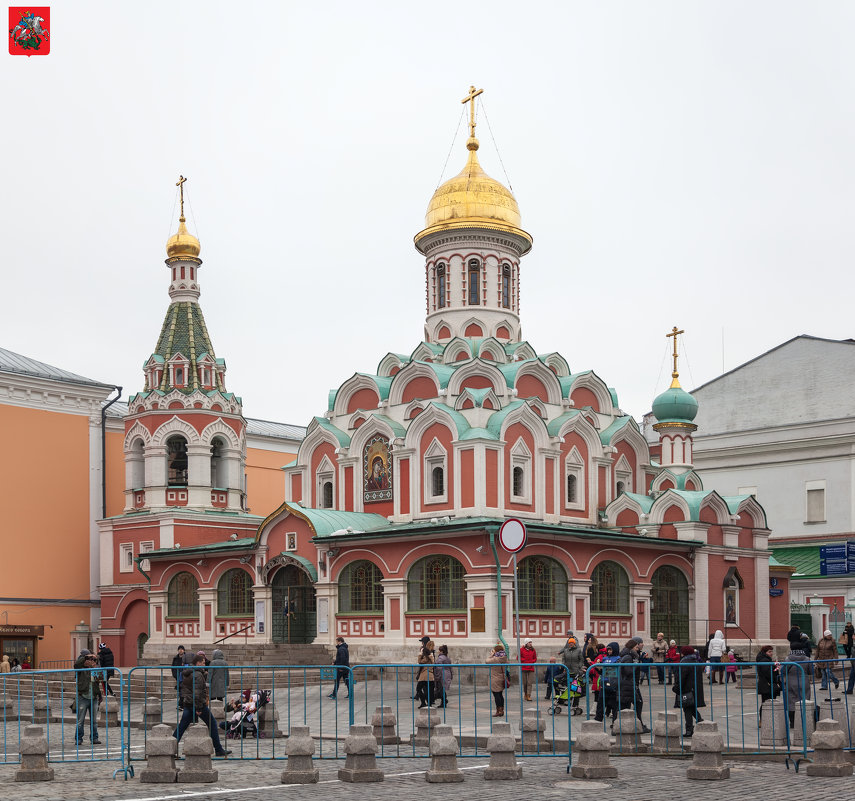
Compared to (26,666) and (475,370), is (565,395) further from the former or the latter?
(26,666)

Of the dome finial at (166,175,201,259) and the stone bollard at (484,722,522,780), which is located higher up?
the dome finial at (166,175,201,259)

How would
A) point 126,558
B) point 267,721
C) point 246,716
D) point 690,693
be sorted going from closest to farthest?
point 690,693 < point 246,716 < point 267,721 < point 126,558

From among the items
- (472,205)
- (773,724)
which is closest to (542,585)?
(472,205)

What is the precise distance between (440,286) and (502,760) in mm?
24914

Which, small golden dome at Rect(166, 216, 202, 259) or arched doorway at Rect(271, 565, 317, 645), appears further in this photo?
small golden dome at Rect(166, 216, 202, 259)

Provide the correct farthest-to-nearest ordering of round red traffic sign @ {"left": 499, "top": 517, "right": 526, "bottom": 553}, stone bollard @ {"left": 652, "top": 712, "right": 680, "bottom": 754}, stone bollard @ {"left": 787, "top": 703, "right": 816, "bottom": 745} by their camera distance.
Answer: round red traffic sign @ {"left": 499, "top": 517, "right": 526, "bottom": 553}
stone bollard @ {"left": 652, "top": 712, "right": 680, "bottom": 754}
stone bollard @ {"left": 787, "top": 703, "right": 816, "bottom": 745}

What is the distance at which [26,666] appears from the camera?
36312 mm

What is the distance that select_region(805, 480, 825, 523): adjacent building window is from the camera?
145 ft

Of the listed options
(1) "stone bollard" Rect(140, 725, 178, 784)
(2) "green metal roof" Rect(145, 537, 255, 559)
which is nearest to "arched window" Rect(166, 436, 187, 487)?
(2) "green metal roof" Rect(145, 537, 255, 559)

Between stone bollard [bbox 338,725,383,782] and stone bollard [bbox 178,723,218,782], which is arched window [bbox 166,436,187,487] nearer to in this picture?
stone bollard [bbox 178,723,218,782]

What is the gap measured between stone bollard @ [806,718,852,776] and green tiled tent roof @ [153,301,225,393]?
27.4 m

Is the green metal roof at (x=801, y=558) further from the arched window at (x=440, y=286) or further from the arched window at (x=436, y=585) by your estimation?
the arched window at (x=436, y=585)

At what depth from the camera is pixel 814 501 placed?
4438cm

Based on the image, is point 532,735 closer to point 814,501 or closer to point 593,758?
point 593,758
